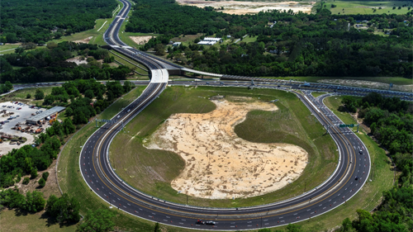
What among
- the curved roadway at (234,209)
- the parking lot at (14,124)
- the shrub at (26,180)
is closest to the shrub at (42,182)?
the shrub at (26,180)

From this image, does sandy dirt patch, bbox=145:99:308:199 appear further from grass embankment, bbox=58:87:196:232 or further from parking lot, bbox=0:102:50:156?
parking lot, bbox=0:102:50:156

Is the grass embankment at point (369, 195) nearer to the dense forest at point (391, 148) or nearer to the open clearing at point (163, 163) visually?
the open clearing at point (163, 163)

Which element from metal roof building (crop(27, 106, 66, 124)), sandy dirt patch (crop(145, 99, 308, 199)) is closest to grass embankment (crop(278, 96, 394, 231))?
sandy dirt patch (crop(145, 99, 308, 199))

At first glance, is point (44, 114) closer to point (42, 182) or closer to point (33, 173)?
point (33, 173)

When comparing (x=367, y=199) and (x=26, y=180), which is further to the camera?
(x=26, y=180)

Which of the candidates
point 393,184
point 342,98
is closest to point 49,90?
point 342,98

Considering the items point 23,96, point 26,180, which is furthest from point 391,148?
point 23,96

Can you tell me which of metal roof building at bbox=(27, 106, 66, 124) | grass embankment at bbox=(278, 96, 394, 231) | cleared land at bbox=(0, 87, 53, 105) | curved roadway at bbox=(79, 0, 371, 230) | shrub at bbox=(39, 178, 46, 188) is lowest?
grass embankment at bbox=(278, 96, 394, 231)

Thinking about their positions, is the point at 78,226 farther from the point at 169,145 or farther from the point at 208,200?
the point at 169,145
